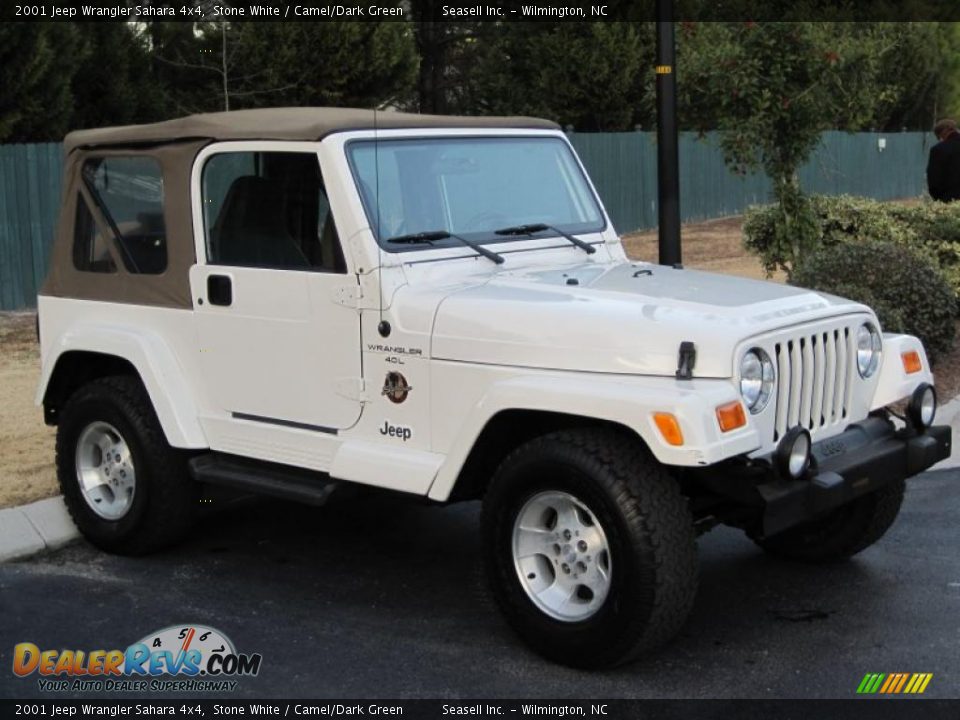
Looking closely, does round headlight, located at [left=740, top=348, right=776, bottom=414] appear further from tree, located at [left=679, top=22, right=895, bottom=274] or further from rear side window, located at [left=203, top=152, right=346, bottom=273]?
tree, located at [left=679, top=22, right=895, bottom=274]

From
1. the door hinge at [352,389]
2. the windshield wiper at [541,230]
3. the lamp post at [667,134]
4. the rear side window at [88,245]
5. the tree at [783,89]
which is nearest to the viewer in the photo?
the door hinge at [352,389]

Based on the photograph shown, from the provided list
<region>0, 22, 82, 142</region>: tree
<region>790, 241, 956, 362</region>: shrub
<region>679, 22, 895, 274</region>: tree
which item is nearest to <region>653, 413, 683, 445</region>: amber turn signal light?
<region>790, 241, 956, 362</region>: shrub

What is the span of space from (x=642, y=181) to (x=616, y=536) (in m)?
23.1

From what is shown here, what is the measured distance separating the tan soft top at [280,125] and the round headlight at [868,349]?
72.6 inches

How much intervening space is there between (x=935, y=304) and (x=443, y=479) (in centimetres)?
581

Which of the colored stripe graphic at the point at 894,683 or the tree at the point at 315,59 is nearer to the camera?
the colored stripe graphic at the point at 894,683

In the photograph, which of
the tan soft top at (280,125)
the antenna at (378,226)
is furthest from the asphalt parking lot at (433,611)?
the tan soft top at (280,125)

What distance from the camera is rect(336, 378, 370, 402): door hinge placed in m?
5.26

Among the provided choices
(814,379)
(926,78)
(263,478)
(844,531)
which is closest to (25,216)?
(263,478)

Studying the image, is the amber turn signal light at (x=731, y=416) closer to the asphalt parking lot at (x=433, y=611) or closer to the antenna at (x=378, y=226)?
the asphalt parking lot at (x=433, y=611)

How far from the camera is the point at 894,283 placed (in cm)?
948

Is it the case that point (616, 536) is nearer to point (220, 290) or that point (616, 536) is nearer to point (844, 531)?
point (844, 531)

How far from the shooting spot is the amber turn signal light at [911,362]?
17.9 feet
